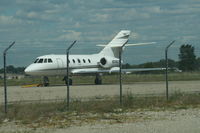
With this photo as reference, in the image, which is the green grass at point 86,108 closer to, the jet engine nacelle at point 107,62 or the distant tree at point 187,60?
the distant tree at point 187,60

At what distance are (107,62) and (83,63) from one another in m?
2.75

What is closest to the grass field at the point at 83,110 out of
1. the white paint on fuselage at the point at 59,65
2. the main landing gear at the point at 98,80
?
the white paint on fuselage at the point at 59,65

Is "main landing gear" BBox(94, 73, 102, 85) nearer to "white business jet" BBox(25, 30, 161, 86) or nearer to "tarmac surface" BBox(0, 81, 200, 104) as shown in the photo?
"white business jet" BBox(25, 30, 161, 86)

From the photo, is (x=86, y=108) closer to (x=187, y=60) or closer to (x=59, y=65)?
(x=187, y=60)

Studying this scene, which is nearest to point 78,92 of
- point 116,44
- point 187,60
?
point 187,60

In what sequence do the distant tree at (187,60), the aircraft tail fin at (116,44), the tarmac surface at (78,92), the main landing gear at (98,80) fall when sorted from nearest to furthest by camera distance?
the tarmac surface at (78,92) < the distant tree at (187,60) < the main landing gear at (98,80) < the aircraft tail fin at (116,44)

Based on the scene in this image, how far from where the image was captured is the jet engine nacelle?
1708 inches

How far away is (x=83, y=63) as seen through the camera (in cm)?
4184

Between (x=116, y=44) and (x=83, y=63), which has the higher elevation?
(x=116, y=44)

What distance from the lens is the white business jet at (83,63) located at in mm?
38188

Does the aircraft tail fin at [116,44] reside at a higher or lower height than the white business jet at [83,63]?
higher

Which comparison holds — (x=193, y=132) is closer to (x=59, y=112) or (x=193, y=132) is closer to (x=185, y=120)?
(x=185, y=120)

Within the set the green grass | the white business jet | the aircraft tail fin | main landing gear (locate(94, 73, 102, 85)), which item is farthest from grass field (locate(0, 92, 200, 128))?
the aircraft tail fin

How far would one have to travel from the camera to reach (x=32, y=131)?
12.0m
